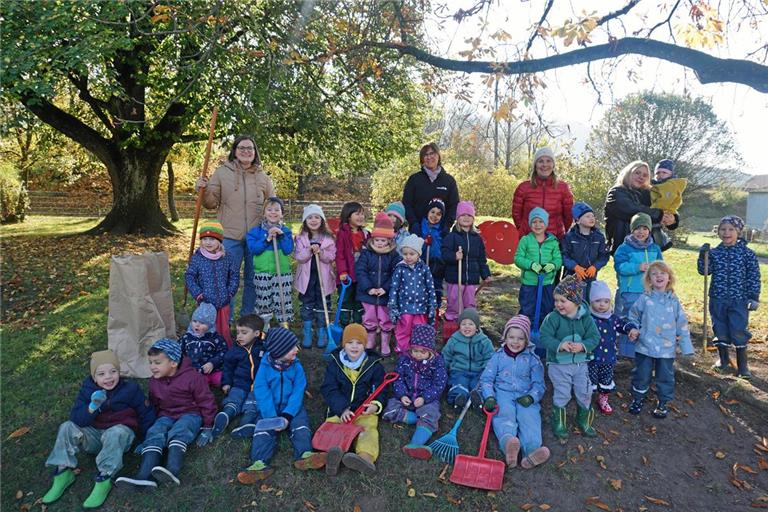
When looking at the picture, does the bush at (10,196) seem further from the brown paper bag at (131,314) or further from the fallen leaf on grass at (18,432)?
the fallen leaf on grass at (18,432)

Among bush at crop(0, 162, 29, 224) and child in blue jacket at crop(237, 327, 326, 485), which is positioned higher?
bush at crop(0, 162, 29, 224)

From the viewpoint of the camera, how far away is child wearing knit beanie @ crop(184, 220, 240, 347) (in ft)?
17.0

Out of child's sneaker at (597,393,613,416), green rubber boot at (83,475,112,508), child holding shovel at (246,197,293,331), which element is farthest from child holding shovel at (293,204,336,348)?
child's sneaker at (597,393,613,416)

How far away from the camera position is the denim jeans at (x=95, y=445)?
3.72m

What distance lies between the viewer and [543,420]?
14.9 ft

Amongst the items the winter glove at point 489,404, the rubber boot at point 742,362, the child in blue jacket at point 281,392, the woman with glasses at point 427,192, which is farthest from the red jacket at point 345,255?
the rubber boot at point 742,362

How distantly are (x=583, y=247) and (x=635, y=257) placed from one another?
549 mm

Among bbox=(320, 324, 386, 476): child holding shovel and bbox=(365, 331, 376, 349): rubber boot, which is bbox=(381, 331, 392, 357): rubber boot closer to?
bbox=(365, 331, 376, 349): rubber boot

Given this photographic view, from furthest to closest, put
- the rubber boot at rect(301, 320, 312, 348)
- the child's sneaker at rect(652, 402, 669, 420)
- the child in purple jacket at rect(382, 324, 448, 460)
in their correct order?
the rubber boot at rect(301, 320, 312, 348) < the child's sneaker at rect(652, 402, 669, 420) < the child in purple jacket at rect(382, 324, 448, 460)

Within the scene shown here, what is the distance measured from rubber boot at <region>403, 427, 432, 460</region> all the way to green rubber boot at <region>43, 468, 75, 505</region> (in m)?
2.71

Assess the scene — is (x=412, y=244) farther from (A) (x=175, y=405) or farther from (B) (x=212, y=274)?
(A) (x=175, y=405)

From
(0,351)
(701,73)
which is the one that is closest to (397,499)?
(701,73)

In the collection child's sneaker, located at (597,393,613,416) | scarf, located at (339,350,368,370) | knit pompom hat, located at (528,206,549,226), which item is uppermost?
knit pompom hat, located at (528,206,549,226)

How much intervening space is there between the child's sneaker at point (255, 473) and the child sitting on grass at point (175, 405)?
20.8 inches
